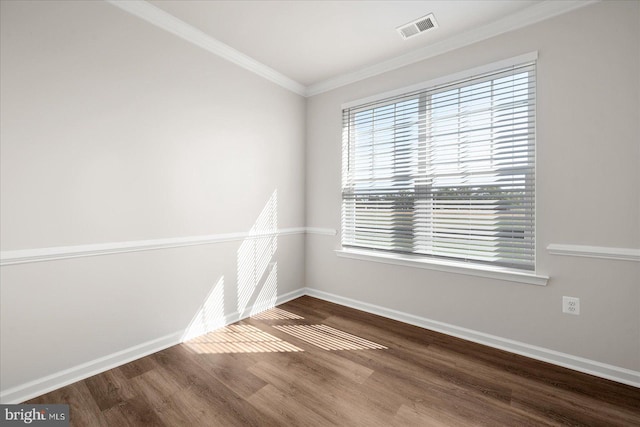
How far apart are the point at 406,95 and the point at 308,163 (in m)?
1.47

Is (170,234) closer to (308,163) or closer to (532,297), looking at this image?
(308,163)

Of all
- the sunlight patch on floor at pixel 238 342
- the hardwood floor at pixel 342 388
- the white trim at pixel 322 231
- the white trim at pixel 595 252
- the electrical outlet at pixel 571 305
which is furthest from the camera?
the white trim at pixel 322 231

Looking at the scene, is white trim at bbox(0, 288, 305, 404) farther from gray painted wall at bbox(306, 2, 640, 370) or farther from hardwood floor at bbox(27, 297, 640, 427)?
gray painted wall at bbox(306, 2, 640, 370)

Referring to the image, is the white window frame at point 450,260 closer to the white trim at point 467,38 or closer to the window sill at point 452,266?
the window sill at point 452,266

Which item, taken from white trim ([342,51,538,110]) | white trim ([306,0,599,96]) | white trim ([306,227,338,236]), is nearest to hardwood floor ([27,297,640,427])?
white trim ([306,227,338,236])

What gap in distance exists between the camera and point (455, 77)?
2670 millimetres

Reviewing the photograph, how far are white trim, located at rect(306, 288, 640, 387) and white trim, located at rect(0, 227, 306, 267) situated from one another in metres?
1.77

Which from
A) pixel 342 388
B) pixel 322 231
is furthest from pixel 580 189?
pixel 322 231

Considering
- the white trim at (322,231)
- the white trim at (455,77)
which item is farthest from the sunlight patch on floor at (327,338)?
the white trim at (455,77)

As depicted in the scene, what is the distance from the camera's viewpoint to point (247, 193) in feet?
10.3

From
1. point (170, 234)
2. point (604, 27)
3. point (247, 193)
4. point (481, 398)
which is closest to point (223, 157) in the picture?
point (247, 193)

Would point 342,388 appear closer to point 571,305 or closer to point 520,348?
point 520,348

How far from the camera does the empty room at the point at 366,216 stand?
179 cm

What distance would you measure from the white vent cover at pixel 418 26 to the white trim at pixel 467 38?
28cm
